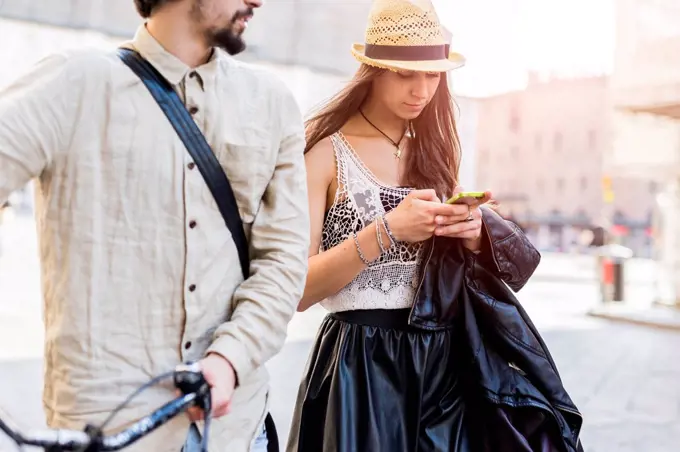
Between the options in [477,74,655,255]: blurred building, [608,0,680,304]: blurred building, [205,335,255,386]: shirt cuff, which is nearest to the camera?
[205,335,255,386]: shirt cuff

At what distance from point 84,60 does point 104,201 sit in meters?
0.25

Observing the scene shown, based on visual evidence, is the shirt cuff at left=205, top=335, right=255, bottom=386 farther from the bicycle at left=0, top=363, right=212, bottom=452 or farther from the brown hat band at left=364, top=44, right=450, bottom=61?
the brown hat band at left=364, top=44, right=450, bottom=61

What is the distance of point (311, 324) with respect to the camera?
33.6 ft

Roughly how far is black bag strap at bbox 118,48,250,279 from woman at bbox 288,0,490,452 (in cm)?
86

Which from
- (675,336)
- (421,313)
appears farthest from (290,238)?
(675,336)

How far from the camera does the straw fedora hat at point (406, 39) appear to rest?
7.88 feet

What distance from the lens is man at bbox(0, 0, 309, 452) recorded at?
1386 mm

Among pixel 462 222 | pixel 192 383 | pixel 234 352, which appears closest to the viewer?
pixel 192 383

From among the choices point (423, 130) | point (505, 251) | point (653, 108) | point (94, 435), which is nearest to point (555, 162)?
point (653, 108)

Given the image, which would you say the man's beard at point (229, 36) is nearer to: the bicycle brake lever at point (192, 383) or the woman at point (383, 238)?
the bicycle brake lever at point (192, 383)

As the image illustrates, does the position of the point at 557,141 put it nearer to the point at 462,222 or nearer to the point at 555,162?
the point at 555,162

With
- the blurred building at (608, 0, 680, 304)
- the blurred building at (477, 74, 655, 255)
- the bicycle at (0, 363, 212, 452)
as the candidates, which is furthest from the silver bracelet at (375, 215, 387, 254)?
the blurred building at (477, 74, 655, 255)

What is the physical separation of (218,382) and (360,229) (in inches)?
43.7

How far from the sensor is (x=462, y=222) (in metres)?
2.33
